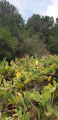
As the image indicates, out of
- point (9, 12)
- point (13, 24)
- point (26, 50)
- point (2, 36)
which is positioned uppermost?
point (9, 12)

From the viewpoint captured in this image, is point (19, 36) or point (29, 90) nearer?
point (29, 90)

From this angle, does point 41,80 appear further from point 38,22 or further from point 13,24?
point 38,22

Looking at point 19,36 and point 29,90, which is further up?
point 19,36

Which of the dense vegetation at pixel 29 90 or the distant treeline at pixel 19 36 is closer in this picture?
the dense vegetation at pixel 29 90

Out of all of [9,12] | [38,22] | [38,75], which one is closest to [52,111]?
[38,75]

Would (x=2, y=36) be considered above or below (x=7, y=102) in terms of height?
above

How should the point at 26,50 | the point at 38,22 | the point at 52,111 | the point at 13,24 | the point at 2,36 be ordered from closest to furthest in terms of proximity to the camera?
the point at 52,111 → the point at 2,36 → the point at 26,50 → the point at 13,24 → the point at 38,22

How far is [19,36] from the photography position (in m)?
19.8

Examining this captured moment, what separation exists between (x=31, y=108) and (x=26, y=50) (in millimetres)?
17279

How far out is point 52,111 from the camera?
693 mm

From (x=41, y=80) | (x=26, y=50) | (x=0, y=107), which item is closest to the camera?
(x=0, y=107)

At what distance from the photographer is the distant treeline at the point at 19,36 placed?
15848 mm

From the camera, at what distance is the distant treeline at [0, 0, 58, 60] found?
52.0 feet

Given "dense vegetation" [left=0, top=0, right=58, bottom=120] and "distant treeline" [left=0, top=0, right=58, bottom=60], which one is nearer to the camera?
"dense vegetation" [left=0, top=0, right=58, bottom=120]
